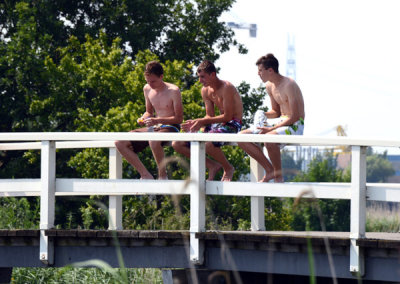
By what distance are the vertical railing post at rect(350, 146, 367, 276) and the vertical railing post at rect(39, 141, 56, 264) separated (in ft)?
8.56

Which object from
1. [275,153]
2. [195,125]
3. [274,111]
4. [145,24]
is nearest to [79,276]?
[195,125]

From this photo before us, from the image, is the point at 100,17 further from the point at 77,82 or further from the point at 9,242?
the point at 9,242

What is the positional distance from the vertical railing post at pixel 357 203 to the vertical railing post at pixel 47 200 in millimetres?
2610

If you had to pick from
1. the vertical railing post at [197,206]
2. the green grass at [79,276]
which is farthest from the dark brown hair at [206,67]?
the green grass at [79,276]

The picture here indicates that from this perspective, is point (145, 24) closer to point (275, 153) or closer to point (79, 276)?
point (79, 276)

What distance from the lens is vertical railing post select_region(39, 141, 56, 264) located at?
25.3 ft

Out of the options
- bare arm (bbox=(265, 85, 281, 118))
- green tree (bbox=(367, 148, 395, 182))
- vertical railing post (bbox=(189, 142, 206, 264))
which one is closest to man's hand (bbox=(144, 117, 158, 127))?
bare arm (bbox=(265, 85, 281, 118))

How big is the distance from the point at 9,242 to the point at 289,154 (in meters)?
138

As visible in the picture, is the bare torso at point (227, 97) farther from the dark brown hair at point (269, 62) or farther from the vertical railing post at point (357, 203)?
the vertical railing post at point (357, 203)

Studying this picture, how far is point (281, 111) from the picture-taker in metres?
8.36

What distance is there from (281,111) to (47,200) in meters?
2.27

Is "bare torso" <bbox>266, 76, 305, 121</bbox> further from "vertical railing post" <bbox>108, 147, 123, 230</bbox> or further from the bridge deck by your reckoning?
"vertical railing post" <bbox>108, 147, 123, 230</bbox>

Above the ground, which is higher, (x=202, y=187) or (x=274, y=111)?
(x=274, y=111)

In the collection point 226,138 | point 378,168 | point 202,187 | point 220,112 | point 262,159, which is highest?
point 378,168
